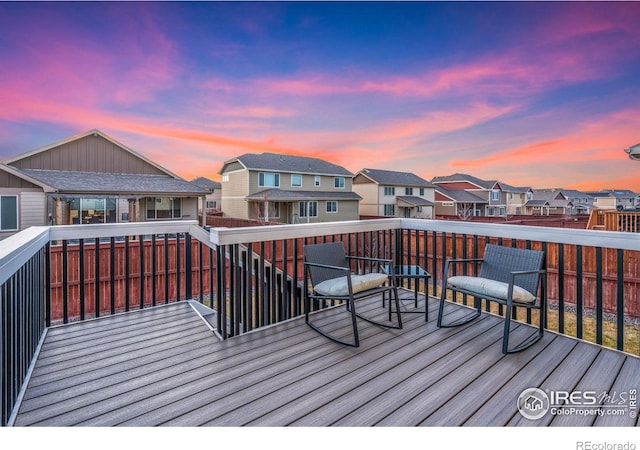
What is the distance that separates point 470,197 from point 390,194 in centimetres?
946

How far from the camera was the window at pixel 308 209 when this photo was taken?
65.6 feet

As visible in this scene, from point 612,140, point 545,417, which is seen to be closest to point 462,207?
point 612,140

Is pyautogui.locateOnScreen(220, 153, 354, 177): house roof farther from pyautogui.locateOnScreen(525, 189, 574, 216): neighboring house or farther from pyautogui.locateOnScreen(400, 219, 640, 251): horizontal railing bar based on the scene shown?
pyautogui.locateOnScreen(525, 189, 574, 216): neighboring house

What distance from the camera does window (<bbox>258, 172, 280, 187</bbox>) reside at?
63.4 ft

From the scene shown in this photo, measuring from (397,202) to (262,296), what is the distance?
22739 millimetres

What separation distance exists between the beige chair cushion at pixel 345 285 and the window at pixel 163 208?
12.4m

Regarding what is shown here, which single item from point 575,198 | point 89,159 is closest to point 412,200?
point 89,159

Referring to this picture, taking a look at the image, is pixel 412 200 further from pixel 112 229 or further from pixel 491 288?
pixel 112 229

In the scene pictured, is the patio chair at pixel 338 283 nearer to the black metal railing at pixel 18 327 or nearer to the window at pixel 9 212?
the black metal railing at pixel 18 327

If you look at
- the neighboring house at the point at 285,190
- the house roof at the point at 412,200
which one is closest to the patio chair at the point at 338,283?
the neighboring house at the point at 285,190

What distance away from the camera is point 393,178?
25141mm

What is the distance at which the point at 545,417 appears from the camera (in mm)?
1660

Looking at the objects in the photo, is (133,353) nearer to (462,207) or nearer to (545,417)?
(545,417)
